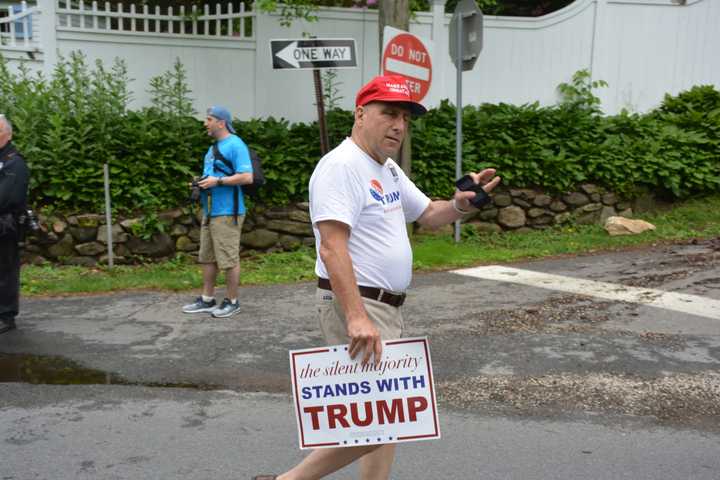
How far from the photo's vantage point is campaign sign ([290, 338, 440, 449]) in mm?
2838

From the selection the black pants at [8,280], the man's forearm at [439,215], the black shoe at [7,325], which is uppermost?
the man's forearm at [439,215]

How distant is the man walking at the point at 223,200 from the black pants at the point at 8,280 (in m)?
1.52

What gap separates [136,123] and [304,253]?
251cm

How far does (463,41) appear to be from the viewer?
9.08 metres

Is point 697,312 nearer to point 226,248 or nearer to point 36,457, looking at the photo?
point 226,248

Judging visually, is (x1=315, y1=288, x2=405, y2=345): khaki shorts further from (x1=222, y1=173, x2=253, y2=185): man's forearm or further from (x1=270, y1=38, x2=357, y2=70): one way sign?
(x1=270, y1=38, x2=357, y2=70): one way sign

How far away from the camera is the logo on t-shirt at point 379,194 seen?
2.90 meters

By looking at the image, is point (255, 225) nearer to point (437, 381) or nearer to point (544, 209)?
point (544, 209)

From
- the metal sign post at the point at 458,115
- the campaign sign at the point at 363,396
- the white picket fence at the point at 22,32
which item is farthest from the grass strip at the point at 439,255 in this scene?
the campaign sign at the point at 363,396

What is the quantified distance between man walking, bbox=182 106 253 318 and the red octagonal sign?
2.32 m

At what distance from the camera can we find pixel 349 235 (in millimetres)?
2836

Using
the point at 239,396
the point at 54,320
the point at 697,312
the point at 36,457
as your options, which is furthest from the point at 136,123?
the point at 697,312

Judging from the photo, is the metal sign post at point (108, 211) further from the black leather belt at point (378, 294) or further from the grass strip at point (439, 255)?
the black leather belt at point (378, 294)

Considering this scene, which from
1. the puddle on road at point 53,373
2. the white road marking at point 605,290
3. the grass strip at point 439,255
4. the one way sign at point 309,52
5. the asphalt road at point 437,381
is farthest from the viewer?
the grass strip at point 439,255
